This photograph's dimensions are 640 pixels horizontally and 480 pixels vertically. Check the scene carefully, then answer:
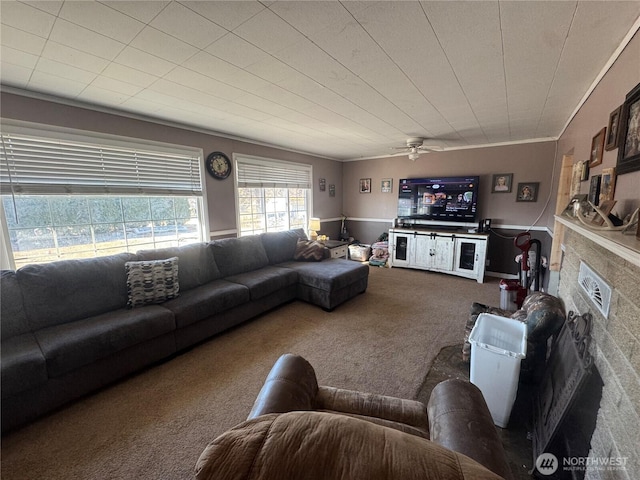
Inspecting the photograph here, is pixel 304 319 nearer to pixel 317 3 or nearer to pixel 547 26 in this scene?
pixel 317 3

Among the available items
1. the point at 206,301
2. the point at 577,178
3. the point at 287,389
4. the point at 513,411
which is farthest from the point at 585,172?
the point at 206,301

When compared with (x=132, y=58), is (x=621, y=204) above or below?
below

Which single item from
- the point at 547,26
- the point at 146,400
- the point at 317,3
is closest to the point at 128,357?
the point at 146,400

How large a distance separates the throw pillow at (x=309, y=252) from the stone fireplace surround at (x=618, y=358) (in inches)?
118

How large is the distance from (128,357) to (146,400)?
0.39 metres

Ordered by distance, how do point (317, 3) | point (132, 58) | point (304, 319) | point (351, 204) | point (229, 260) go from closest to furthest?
1. point (317, 3)
2. point (132, 58)
3. point (304, 319)
4. point (229, 260)
5. point (351, 204)

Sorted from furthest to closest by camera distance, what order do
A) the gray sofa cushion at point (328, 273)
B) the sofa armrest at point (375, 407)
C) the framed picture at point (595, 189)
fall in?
the gray sofa cushion at point (328, 273) < the framed picture at point (595, 189) < the sofa armrest at point (375, 407)

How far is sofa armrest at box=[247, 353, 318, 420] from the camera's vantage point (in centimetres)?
99

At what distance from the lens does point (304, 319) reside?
306 centimetres

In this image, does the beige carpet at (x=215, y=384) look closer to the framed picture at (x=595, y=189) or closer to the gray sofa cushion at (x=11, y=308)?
the gray sofa cushion at (x=11, y=308)

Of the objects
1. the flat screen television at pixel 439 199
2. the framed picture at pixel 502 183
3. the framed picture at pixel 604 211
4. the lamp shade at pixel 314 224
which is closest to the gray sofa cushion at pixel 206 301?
the lamp shade at pixel 314 224

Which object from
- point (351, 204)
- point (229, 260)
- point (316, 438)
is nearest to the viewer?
point (316, 438)

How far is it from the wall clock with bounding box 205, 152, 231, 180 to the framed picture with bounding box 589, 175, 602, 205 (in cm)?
388

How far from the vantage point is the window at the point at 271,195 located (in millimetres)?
4203
